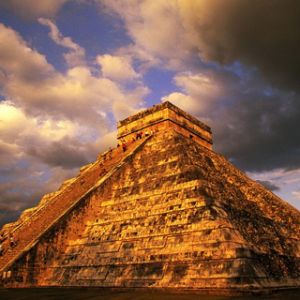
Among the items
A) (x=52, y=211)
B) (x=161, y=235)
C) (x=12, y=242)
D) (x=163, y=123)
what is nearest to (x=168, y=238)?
(x=161, y=235)

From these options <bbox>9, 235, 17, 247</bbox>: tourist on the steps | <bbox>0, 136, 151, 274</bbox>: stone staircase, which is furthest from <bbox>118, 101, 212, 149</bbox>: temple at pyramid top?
<bbox>9, 235, 17, 247</bbox>: tourist on the steps

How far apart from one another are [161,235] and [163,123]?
32.4 feet

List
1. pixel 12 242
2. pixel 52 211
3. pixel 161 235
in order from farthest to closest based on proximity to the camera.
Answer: pixel 52 211
pixel 12 242
pixel 161 235

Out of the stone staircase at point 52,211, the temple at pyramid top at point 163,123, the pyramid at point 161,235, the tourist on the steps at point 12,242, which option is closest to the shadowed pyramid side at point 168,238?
the pyramid at point 161,235

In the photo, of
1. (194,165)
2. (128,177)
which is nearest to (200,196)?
(194,165)

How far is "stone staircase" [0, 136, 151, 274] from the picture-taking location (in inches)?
522

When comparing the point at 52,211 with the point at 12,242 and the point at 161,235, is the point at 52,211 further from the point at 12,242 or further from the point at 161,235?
the point at 161,235

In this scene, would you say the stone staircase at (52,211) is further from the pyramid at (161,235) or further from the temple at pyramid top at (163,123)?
the temple at pyramid top at (163,123)

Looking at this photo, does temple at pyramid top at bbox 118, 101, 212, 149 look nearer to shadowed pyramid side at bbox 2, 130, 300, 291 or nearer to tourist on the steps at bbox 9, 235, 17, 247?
shadowed pyramid side at bbox 2, 130, 300, 291

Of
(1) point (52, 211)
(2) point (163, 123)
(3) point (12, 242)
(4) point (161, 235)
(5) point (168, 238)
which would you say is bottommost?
(5) point (168, 238)

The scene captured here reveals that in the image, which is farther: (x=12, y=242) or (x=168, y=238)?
(x=12, y=242)

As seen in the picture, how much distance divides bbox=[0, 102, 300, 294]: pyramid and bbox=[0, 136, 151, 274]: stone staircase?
0.05m

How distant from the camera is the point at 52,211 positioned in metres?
15.3

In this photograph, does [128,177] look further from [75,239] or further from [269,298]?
[269,298]
